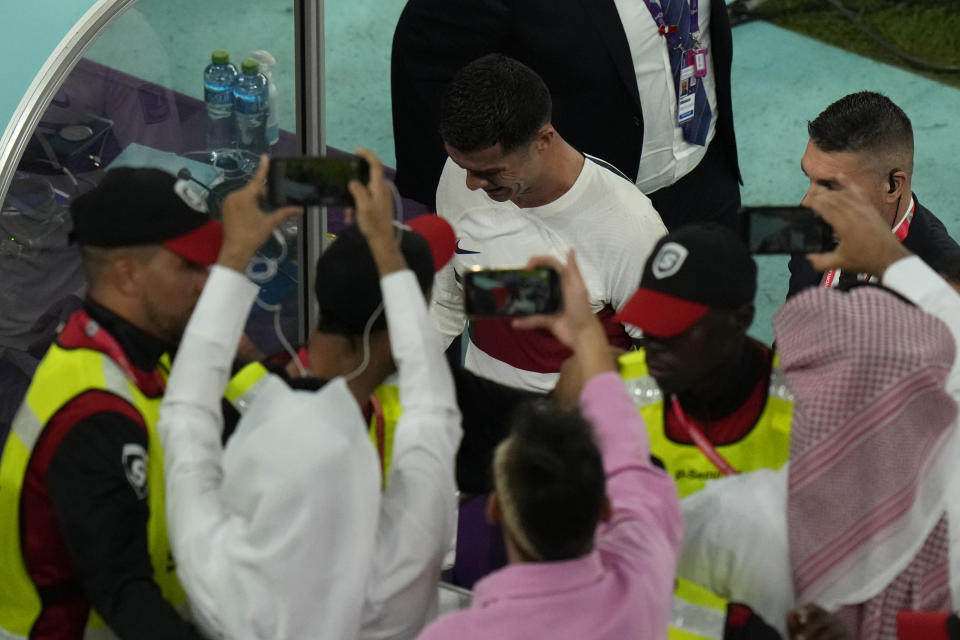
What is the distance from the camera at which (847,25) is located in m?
6.42

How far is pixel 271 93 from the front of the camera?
12.2 ft

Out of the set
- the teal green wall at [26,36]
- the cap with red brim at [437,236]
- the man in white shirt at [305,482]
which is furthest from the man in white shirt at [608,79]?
the man in white shirt at [305,482]

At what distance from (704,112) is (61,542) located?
2332 mm

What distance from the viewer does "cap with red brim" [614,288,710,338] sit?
208 cm

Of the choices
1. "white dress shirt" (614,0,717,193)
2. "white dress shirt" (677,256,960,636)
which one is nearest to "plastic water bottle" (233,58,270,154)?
"white dress shirt" (614,0,717,193)

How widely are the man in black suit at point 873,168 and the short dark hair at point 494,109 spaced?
712mm

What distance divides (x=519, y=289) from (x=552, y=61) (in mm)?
1745

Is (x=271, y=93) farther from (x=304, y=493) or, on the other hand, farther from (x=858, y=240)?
(x=304, y=493)

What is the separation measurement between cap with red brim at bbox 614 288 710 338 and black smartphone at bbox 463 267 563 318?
154 millimetres

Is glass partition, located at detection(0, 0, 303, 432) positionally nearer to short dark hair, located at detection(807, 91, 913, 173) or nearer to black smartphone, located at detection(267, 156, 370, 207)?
black smartphone, located at detection(267, 156, 370, 207)

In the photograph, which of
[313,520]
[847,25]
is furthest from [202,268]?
[847,25]

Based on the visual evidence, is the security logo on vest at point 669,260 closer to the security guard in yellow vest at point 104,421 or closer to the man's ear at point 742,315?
the man's ear at point 742,315

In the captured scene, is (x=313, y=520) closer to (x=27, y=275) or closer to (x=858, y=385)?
(x=858, y=385)

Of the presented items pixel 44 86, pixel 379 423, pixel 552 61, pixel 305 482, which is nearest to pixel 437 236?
→ pixel 379 423
